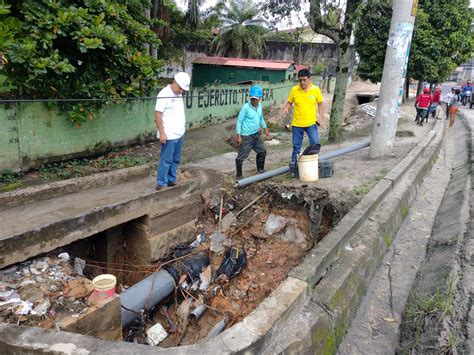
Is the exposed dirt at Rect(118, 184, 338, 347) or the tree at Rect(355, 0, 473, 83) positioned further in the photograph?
the tree at Rect(355, 0, 473, 83)

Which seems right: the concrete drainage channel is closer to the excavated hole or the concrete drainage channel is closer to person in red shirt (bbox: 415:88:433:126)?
the excavated hole

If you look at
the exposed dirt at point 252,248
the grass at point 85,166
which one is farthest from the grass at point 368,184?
the grass at point 85,166

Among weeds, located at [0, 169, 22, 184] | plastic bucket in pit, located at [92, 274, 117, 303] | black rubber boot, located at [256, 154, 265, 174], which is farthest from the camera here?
black rubber boot, located at [256, 154, 265, 174]

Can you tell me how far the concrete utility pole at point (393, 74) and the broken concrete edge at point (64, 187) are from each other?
4609mm

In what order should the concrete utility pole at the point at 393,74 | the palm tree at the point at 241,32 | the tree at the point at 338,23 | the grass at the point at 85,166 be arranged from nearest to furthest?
the concrete utility pole at the point at 393,74 < the grass at the point at 85,166 < the tree at the point at 338,23 < the palm tree at the point at 241,32

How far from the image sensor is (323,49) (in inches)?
1150

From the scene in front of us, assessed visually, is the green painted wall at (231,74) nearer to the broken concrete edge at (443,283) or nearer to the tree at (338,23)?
the tree at (338,23)

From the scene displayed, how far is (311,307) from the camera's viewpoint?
304 cm

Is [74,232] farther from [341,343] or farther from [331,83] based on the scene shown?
[331,83]

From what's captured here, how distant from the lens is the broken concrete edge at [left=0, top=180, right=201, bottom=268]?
3.71 m

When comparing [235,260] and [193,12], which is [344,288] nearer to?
[235,260]

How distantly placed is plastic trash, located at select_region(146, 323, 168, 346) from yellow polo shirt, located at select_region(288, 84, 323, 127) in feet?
12.5

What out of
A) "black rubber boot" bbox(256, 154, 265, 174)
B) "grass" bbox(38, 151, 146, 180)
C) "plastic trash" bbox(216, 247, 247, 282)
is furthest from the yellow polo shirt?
"grass" bbox(38, 151, 146, 180)

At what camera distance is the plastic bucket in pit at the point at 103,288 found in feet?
11.0
